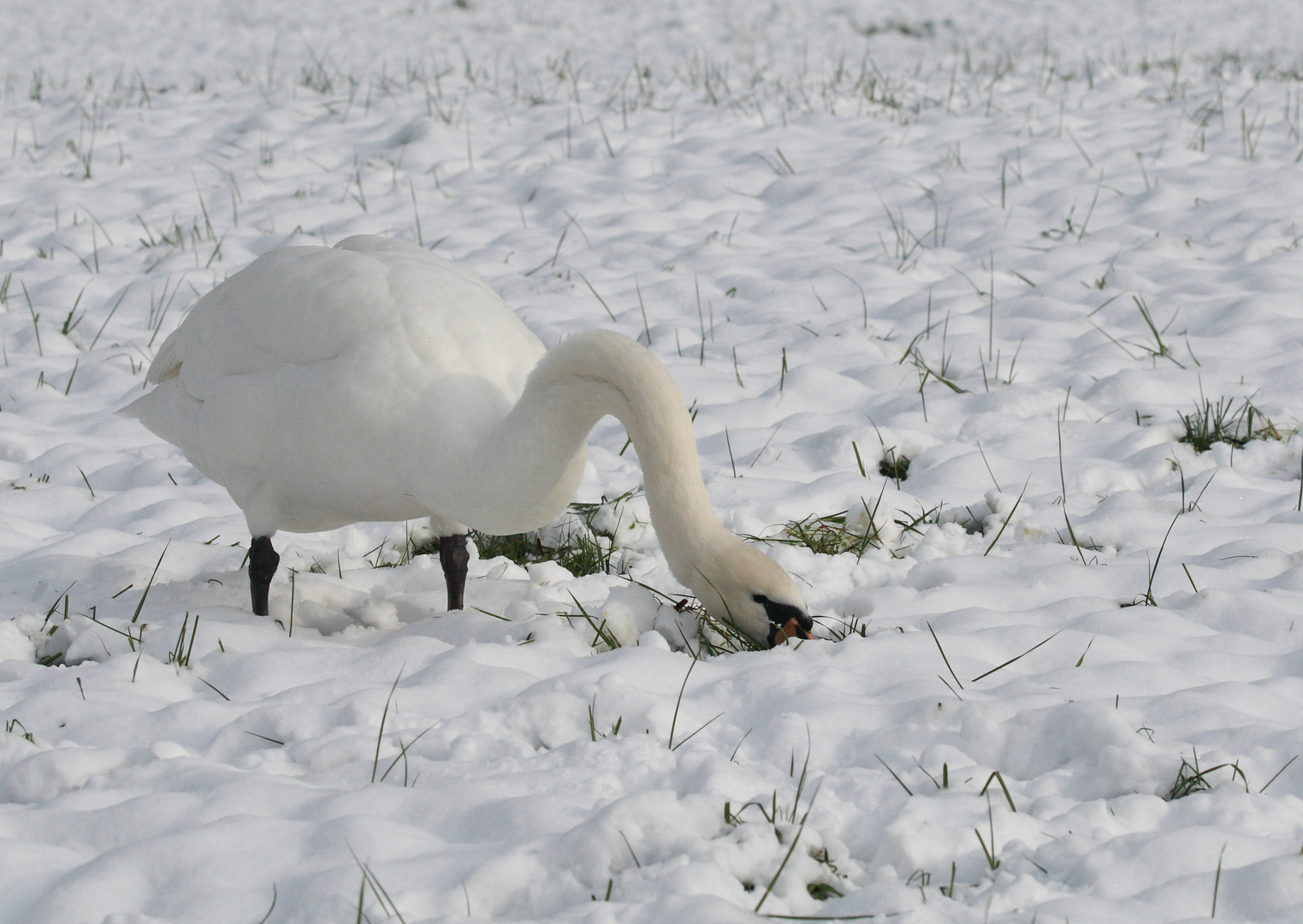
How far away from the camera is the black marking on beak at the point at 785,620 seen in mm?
3225

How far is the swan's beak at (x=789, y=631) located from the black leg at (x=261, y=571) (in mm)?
1523

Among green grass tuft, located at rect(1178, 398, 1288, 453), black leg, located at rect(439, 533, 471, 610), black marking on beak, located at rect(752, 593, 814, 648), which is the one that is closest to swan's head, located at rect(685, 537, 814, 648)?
black marking on beak, located at rect(752, 593, 814, 648)

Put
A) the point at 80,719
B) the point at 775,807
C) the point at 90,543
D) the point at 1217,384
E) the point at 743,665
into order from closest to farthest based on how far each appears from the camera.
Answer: the point at 775,807, the point at 80,719, the point at 743,665, the point at 90,543, the point at 1217,384

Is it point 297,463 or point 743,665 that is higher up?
point 297,463

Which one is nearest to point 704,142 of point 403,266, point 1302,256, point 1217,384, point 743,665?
point 1302,256

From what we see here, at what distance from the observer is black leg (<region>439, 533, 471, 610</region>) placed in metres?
3.88

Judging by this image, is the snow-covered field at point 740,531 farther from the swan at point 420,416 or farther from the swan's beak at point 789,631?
the swan at point 420,416

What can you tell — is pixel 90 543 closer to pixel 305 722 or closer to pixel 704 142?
pixel 305 722

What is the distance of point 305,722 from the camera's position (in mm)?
2893

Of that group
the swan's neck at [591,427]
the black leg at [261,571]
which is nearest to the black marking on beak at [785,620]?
the swan's neck at [591,427]

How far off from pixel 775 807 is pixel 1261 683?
4.35ft

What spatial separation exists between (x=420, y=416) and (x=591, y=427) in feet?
1.53

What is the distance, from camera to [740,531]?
436 centimetres

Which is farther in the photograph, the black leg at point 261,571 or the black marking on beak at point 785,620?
the black leg at point 261,571
